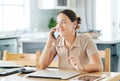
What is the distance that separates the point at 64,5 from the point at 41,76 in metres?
4.72

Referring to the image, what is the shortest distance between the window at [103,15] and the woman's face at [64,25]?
4.55 m

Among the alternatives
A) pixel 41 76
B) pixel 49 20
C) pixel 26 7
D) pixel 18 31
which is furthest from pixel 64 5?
pixel 41 76

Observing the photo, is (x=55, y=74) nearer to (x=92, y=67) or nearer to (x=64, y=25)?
(x=92, y=67)

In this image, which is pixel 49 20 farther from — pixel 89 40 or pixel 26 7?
pixel 89 40

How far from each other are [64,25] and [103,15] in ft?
15.2

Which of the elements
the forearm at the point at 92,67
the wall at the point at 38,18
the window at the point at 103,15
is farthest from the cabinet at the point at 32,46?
the window at the point at 103,15

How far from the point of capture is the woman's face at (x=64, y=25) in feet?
7.82

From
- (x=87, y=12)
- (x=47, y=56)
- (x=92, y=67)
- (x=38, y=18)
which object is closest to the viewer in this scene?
(x=92, y=67)

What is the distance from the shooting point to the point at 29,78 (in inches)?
76.3

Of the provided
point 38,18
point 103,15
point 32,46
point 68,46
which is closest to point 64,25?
point 68,46

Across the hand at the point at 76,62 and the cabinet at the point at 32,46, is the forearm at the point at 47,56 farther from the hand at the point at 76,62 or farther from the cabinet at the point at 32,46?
the cabinet at the point at 32,46

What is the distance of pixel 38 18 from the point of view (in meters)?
6.21

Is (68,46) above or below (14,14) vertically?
below

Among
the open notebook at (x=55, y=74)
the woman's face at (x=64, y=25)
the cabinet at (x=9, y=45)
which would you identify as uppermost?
the woman's face at (x=64, y=25)
